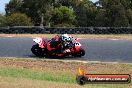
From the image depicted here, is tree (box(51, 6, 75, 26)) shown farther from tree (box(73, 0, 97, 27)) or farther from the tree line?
tree (box(73, 0, 97, 27))

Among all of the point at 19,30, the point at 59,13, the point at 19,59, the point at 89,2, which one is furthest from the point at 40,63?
the point at 89,2

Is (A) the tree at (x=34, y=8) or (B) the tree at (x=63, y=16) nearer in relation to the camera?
(B) the tree at (x=63, y=16)

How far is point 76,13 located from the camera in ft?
238

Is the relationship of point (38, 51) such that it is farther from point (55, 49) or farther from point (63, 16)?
point (63, 16)

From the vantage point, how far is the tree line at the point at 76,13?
60.4m

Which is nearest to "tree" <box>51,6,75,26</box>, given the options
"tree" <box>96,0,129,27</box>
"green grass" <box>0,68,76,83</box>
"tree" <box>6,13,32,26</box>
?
"tree" <box>96,0,129,27</box>

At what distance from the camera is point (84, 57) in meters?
21.3

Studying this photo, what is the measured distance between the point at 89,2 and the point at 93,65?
57.8m

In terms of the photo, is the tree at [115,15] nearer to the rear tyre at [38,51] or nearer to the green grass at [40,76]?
the rear tyre at [38,51]

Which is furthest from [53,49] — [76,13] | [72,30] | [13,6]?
[13,6]

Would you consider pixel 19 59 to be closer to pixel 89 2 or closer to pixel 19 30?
pixel 19 30

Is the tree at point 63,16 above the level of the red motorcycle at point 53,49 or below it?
below

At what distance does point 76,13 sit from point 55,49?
2011 inches

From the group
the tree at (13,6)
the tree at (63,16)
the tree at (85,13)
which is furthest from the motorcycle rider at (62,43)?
the tree at (13,6)
